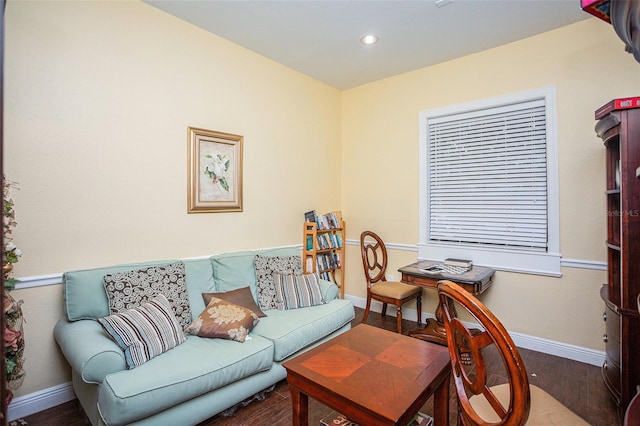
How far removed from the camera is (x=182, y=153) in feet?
9.20

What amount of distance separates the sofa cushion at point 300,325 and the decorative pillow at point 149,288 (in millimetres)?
577

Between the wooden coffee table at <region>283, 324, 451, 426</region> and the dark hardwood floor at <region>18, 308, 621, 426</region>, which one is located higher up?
the wooden coffee table at <region>283, 324, 451, 426</region>

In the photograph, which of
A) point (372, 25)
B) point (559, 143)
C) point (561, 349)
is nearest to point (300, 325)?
point (561, 349)

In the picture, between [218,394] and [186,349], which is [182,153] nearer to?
[186,349]

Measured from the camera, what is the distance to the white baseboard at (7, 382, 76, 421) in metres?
2.00

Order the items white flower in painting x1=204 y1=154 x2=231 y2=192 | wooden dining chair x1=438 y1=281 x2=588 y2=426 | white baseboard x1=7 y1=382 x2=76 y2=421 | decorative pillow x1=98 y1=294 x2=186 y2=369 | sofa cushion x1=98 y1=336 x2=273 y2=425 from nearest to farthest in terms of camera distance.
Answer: wooden dining chair x1=438 y1=281 x2=588 y2=426 < sofa cushion x1=98 y1=336 x2=273 y2=425 < decorative pillow x1=98 y1=294 x2=186 y2=369 < white baseboard x1=7 y1=382 x2=76 y2=421 < white flower in painting x1=204 y1=154 x2=231 y2=192

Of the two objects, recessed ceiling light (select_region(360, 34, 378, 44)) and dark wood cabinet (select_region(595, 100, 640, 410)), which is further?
recessed ceiling light (select_region(360, 34, 378, 44))

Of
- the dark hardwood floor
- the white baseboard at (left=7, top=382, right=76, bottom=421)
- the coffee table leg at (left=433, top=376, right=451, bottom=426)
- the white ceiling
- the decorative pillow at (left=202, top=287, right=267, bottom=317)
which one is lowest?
the dark hardwood floor

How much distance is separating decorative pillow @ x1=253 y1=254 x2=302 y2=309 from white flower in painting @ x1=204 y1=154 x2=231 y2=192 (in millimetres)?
794

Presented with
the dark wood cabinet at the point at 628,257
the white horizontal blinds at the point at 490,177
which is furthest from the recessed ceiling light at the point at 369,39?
the dark wood cabinet at the point at 628,257

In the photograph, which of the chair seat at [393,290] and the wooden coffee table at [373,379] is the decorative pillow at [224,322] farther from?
the chair seat at [393,290]

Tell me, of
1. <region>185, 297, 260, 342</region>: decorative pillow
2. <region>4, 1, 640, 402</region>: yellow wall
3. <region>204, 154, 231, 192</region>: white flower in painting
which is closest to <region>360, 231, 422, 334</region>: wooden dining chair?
<region>4, 1, 640, 402</region>: yellow wall

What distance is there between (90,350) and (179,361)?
0.46 m

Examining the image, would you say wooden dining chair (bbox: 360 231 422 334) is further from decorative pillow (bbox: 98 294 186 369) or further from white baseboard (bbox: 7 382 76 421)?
white baseboard (bbox: 7 382 76 421)
